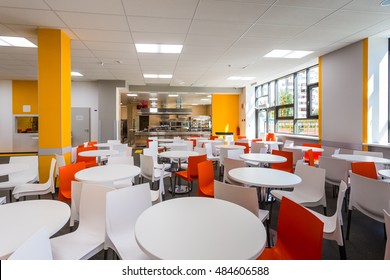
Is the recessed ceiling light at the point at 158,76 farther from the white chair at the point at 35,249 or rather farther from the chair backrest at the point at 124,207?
the white chair at the point at 35,249

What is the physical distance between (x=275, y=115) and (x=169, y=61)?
4.86 metres

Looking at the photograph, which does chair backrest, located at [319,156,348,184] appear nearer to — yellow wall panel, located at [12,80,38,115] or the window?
the window

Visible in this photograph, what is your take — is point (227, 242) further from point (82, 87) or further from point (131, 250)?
point (82, 87)

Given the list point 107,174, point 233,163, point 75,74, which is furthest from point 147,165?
point 75,74

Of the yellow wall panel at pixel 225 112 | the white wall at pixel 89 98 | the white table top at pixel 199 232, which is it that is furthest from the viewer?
the yellow wall panel at pixel 225 112

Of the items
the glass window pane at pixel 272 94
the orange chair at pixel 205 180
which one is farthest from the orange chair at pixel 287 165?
the glass window pane at pixel 272 94

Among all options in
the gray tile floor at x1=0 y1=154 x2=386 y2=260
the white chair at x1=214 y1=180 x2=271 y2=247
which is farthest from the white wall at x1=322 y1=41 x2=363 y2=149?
the white chair at x1=214 y1=180 x2=271 y2=247

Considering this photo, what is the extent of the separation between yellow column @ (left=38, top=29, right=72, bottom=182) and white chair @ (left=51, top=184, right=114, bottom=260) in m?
2.82

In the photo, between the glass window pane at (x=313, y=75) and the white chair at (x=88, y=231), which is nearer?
the white chair at (x=88, y=231)

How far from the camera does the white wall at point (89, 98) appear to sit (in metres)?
8.66

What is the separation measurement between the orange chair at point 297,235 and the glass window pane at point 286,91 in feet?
23.2

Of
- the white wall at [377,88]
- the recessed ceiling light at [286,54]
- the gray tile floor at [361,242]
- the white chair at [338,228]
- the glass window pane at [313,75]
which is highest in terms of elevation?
the recessed ceiling light at [286,54]

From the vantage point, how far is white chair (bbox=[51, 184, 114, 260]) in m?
1.59

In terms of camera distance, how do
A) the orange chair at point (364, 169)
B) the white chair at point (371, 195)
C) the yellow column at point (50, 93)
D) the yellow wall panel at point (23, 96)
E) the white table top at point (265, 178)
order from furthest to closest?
the yellow wall panel at point (23, 96) → the yellow column at point (50, 93) → the orange chair at point (364, 169) → the white table top at point (265, 178) → the white chair at point (371, 195)
